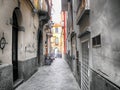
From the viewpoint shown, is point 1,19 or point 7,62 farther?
point 7,62

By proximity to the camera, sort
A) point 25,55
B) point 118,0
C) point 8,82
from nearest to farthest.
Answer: point 118,0 < point 8,82 < point 25,55

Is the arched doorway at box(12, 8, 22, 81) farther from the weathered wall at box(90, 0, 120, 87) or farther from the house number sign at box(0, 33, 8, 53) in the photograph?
the weathered wall at box(90, 0, 120, 87)

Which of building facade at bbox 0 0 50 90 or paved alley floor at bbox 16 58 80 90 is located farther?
paved alley floor at bbox 16 58 80 90

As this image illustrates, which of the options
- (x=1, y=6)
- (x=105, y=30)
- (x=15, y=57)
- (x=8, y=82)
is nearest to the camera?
(x=105, y=30)

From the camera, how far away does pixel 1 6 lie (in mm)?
5539

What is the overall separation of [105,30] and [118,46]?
2.27 feet

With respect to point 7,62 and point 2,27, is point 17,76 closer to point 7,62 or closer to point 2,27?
point 7,62

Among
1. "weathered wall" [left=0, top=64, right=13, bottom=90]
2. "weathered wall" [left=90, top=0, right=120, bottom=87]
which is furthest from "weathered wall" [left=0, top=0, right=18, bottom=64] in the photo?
"weathered wall" [left=90, top=0, right=120, bottom=87]

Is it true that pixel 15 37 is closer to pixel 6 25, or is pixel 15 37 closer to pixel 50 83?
pixel 6 25

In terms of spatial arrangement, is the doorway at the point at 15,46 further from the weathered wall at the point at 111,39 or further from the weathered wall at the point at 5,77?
the weathered wall at the point at 111,39

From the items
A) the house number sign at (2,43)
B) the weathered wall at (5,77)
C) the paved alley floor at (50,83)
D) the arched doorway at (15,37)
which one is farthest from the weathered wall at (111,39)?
the arched doorway at (15,37)

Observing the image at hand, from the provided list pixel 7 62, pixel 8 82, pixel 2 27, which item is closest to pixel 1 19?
pixel 2 27

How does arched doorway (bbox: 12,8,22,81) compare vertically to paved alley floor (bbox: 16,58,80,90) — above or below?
above

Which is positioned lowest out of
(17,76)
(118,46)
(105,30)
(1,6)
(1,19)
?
(17,76)
